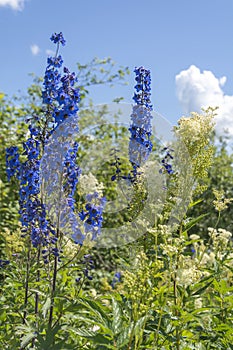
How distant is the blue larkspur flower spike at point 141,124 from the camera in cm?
370

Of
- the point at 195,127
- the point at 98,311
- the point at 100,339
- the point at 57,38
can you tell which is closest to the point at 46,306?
the point at 98,311

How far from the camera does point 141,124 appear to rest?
373 centimetres

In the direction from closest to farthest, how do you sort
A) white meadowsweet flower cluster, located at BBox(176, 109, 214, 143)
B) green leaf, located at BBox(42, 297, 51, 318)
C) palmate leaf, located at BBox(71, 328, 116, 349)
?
1. palmate leaf, located at BBox(71, 328, 116, 349)
2. green leaf, located at BBox(42, 297, 51, 318)
3. white meadowsweet flower cluster, located at BBox(176, 109, 214, 143)

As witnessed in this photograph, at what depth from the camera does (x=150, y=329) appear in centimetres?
278

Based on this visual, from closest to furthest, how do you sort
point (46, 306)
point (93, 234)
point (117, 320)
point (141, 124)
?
point (117, 320), point (46, 306), point (93, 234), point (141, 124)

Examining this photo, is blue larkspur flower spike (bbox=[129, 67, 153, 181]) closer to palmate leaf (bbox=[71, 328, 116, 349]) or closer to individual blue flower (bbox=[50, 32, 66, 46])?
individual blue flower (bbox=[50, 32, 66, 46])

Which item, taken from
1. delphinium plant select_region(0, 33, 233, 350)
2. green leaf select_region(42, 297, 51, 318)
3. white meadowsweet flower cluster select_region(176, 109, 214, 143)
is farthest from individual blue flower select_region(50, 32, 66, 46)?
green leaf select_region(42, 297, 51, 318)

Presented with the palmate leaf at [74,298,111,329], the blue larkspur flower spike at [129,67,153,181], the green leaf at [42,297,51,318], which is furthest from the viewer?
the blue larkspur flower spike at [129,67,153,181]

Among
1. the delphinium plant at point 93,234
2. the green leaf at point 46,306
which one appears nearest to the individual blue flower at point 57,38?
the delphinium plant at point 93,234

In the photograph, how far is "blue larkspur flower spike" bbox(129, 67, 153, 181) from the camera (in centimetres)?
370

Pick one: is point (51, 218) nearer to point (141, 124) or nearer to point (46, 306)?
point (46, 306)

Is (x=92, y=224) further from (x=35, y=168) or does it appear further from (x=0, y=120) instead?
(x=0, y=120)

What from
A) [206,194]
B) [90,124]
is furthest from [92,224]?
[206,194]

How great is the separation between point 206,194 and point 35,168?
330 inches
